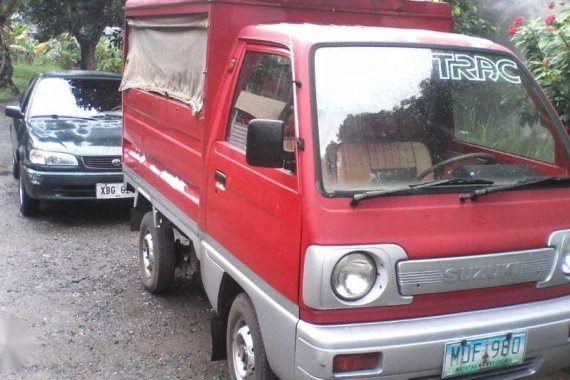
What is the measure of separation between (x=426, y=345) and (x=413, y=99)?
48.9 inches

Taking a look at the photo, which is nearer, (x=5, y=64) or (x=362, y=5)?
(x=362, y=5)

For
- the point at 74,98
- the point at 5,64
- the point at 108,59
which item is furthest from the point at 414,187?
the point at 108,59

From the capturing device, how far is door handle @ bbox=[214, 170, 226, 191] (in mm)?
3656

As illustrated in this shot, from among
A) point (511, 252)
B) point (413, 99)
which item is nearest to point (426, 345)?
point (511, 252)

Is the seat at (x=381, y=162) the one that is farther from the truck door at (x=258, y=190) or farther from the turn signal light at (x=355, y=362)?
the turn signal light at (x=355, y=362)

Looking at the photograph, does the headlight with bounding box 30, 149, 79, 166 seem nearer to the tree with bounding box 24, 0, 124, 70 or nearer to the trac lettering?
the trac lettering

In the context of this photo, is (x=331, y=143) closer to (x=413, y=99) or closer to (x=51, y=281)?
(x=413, y=99)

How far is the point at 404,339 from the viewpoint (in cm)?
277

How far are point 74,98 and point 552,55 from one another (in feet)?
19.4

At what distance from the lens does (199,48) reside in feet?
13.5

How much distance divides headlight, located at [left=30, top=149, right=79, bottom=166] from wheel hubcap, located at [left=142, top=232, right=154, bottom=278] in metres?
2.13

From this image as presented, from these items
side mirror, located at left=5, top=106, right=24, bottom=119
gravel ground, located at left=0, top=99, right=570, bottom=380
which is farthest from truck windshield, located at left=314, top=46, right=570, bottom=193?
side mirror, located at left=5, top=106, right=24, bottom=119

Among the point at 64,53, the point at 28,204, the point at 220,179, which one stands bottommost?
the point at 28,204

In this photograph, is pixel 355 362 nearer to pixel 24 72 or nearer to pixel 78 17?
pixel 78 17
